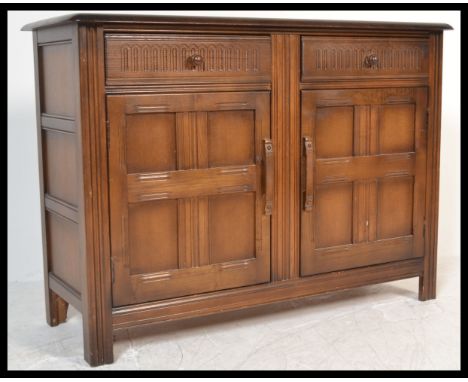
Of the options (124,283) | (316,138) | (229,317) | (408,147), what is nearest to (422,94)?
(408,147)

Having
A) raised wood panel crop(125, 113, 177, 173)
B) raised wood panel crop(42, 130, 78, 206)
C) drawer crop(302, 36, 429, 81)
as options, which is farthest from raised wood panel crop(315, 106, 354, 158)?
raised wood panel crop(42, 130, 78, 206)

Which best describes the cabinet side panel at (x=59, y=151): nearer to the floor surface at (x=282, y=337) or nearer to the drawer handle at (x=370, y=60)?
the floor surface at (x=282, y=337)

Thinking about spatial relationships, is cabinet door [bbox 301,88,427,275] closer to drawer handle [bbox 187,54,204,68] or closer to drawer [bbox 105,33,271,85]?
drawer [bbox 105,33,271,85]

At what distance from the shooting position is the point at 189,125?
3.19 m

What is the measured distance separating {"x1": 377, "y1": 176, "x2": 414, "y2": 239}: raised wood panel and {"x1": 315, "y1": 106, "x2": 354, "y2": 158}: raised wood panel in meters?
0.27

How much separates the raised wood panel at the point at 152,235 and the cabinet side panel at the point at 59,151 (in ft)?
0.72

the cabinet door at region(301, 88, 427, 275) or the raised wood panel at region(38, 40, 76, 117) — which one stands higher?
the raised wood panel at region(38, 40, 76, 117)

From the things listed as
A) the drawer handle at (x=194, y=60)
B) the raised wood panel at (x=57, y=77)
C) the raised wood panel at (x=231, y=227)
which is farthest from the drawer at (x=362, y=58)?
the raised wood panel at (x=57, y=77)

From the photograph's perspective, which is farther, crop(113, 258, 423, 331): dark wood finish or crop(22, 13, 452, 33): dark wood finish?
crop(113, 258, 423, 331): dark wood finish

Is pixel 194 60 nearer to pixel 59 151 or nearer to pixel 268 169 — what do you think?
pixel 268 169

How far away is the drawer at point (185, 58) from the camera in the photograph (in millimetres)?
3035

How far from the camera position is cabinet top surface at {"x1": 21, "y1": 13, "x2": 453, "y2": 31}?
9.72 ft

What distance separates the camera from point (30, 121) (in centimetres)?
420

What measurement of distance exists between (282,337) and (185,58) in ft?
3.97
